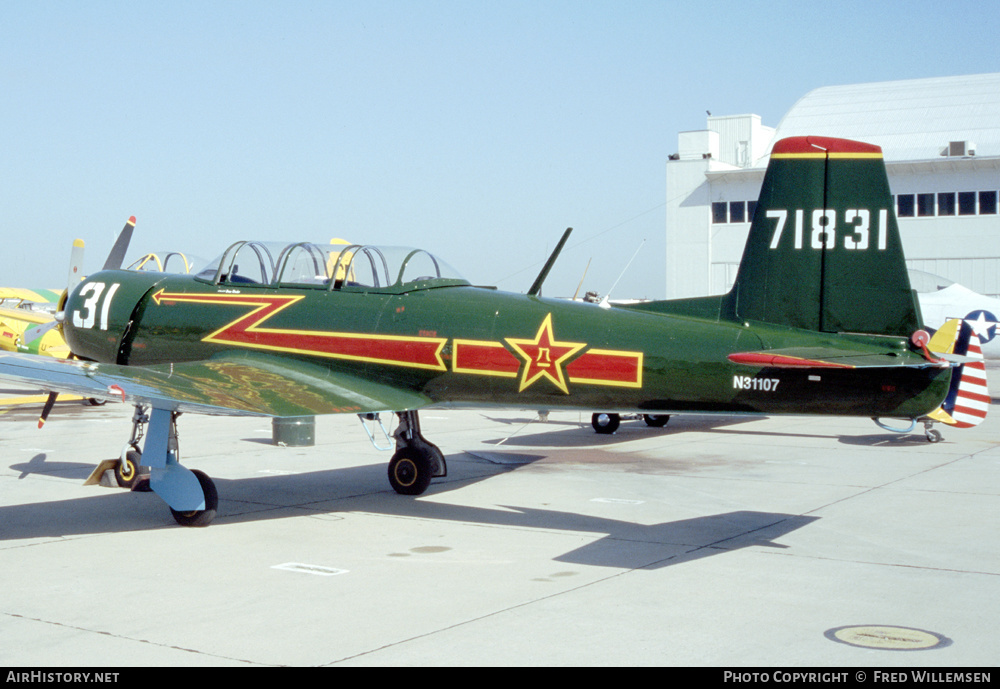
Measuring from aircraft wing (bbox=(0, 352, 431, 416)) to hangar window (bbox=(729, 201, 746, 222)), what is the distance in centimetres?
4617

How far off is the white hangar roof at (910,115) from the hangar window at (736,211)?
2.84 metres

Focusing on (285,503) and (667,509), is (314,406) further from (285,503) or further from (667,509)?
(667,509)

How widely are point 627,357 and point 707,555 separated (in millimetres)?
1864

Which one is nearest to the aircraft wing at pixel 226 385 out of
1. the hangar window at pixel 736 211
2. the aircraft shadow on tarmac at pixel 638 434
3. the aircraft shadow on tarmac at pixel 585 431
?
the aircraft shadow on tarmac at pixel 638 434

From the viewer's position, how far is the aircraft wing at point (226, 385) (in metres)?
8.15

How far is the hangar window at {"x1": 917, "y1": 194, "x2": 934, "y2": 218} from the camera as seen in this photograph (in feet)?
163

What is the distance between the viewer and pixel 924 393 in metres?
7.62

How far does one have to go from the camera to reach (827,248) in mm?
8312

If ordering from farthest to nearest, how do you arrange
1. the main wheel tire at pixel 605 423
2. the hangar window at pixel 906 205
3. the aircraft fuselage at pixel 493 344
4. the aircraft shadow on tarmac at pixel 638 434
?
the hangar window at pixel 906 205
the main wheel tire at pixel 605 423
the aircraft shadow on tarmac at pixel 638 434
the aircraft fuselage at pixel 493 344

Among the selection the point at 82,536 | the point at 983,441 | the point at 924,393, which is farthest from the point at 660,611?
the point at 983,441

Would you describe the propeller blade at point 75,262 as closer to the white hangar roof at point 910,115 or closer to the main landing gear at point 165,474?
the main landing gear at point 165,474

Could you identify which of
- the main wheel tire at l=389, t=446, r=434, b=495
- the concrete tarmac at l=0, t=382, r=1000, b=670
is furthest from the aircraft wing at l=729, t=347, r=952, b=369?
the main wheel tire at l=389, t=446, r=434, b=495

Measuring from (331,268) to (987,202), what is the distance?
45805 mm

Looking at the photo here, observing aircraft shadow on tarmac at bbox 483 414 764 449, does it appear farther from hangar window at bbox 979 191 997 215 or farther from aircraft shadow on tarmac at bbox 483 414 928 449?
hangar window at bbox 979 191 997 215
